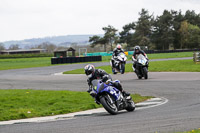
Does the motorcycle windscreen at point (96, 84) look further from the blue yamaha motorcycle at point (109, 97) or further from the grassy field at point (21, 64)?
the grassy field at point (21, 64)

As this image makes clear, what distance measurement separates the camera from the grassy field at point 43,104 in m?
10.5

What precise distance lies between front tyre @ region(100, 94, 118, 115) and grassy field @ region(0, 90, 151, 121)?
5.44 ft

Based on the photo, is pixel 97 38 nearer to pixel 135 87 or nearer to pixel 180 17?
pixel 180 17

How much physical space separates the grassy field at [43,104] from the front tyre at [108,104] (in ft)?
5.44

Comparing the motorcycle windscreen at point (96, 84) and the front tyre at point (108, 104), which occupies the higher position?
the motorcycle windscreen at point (96, 84)

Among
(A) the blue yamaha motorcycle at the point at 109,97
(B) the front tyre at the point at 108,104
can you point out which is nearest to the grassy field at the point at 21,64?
(A) the blue yamaha motorcycle at the point at 109,97

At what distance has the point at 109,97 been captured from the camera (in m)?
9.55

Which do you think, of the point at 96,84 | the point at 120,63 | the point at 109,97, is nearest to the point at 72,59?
the point at 120,63

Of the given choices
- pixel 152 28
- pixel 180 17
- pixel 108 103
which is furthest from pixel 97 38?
pixel 108 103

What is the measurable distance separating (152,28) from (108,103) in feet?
314

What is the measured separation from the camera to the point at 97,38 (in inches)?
Result: 4355

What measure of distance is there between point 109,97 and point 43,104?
315 centimetres

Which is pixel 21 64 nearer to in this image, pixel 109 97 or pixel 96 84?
pixel 96 84

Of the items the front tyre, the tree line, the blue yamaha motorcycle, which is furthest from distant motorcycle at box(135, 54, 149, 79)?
the tree line
